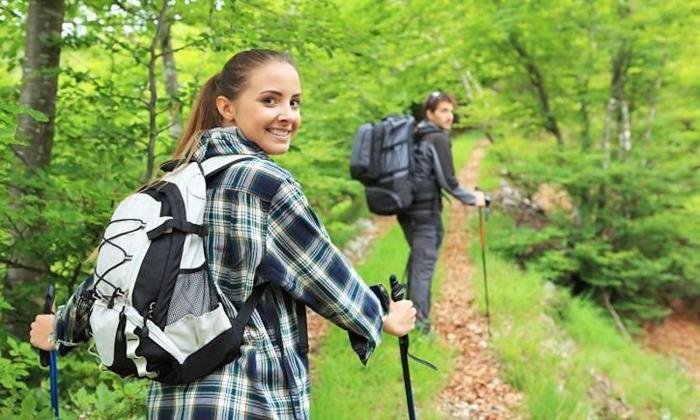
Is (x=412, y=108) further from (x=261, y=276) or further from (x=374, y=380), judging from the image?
(x=261, y=276)

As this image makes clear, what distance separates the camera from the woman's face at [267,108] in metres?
1.64

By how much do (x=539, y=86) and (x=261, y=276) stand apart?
8958 millimetres

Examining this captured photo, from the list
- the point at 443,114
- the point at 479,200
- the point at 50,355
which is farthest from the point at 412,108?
the point at 50,355

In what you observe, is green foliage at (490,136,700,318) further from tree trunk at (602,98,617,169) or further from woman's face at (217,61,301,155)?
woman's face at (217,61,301,155)

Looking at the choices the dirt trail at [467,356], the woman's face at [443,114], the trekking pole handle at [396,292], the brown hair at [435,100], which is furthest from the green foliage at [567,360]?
the trekking pole handle at [396,292]

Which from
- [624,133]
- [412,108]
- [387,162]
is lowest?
[387,162]

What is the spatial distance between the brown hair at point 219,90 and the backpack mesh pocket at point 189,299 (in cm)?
37

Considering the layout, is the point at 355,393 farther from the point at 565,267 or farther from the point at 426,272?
the point at 565,267

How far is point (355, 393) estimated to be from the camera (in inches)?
167

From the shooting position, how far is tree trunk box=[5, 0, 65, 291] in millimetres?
3359

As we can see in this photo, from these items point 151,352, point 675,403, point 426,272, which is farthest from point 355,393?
point 675,403

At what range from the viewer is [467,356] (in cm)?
534

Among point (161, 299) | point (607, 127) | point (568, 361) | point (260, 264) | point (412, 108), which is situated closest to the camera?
point (161, 299)

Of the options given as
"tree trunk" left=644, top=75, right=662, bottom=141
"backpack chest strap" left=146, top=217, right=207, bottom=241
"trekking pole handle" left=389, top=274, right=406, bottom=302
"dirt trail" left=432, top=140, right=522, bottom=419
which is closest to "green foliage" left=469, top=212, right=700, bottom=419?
"dirt trail" left=432, top=140, right=522, bottom=419
